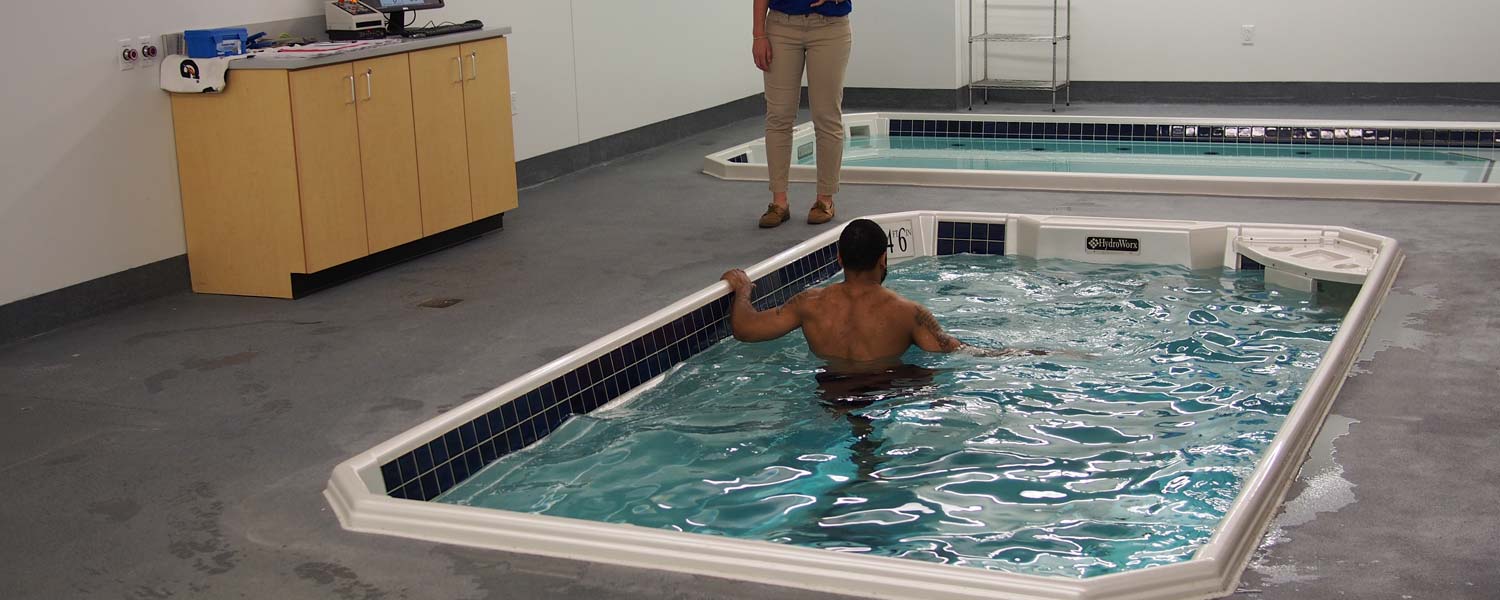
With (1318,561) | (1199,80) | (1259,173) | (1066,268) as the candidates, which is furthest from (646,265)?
(1199,80)

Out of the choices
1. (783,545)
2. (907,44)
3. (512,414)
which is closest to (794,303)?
(512,414)

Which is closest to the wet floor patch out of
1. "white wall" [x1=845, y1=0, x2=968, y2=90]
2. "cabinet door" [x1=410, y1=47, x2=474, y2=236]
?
"cabinet door" [x1=410, y1=47, x2=474, y2=236]

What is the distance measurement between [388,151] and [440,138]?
1.16 feet

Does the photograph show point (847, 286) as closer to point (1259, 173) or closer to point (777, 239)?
point (777, 239)

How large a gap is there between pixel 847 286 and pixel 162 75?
2844mm

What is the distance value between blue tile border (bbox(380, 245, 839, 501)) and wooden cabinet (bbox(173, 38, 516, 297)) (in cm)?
162

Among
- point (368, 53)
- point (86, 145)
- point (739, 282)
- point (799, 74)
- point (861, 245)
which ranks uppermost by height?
point (368, 53)

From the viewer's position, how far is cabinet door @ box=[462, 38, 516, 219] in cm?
592

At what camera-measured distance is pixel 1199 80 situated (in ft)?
33.6

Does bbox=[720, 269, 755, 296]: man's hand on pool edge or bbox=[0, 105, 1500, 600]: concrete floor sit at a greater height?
bbox=[720, 269, 755, 296]: man's hand on pool edge

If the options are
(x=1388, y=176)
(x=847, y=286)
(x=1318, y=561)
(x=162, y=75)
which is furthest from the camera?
(x=1388, y=176)

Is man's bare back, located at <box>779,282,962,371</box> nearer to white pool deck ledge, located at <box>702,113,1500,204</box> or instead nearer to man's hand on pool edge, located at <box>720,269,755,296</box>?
man's hand on pool edge, located at <box>720,269,755,296</box>

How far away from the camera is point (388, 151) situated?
213 inches

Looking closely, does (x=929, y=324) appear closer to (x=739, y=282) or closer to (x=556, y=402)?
(x=739, y=282)
